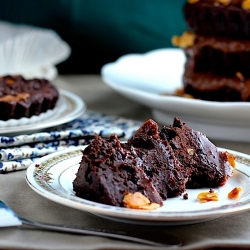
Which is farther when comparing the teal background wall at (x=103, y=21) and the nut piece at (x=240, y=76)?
the teal background wall at (x=103, y=21)

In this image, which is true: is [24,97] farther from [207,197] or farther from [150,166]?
[207,197]

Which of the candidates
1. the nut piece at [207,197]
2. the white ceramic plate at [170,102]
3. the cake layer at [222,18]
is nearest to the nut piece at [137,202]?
the nut piece at [207,197]

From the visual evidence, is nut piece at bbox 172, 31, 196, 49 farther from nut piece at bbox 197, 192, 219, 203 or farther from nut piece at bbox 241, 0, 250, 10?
nut piece at bbox 197, 192, 219, 203

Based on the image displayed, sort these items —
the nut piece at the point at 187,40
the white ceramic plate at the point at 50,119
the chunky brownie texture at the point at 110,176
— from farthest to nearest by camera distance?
1. the nut piece at the point at 187,40
2. the white ceramic plate at the point at 50,119
3. the chunky brownie texture at the point at 110,176

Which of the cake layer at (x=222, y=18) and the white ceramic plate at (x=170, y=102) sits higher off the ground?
the cake layer at (x=222, y=18)

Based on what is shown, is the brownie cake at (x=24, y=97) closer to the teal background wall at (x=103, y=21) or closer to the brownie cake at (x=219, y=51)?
the brownie cake at (x=219, y=51)

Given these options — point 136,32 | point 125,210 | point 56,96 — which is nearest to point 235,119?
point 56,96

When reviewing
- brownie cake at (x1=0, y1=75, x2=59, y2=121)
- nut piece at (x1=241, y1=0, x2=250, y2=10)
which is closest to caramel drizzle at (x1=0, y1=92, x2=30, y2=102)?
brownie cake at (x1=0, y1=75, x2=59, y2=121)
